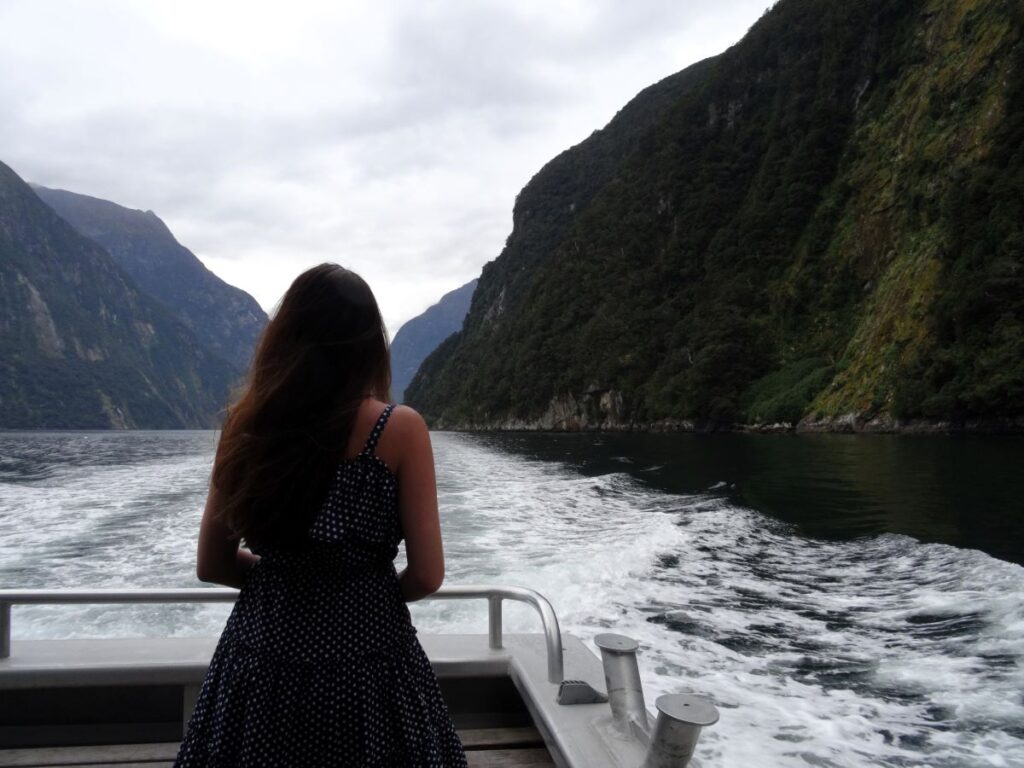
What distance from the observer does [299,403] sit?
142cm

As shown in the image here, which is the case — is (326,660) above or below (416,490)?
below

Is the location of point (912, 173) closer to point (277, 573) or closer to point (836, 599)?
point (836, 599)

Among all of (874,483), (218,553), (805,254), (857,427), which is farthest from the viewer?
(805,254)

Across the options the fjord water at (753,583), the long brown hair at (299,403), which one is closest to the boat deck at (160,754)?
the long brown hair at (299,403)

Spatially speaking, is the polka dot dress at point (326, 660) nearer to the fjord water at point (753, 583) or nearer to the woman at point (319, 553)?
the woman at point (319, 553)

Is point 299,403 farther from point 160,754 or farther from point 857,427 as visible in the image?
point 857,427

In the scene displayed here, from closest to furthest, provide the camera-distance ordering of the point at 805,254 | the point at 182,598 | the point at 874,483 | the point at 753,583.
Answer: the point at 182,598, the point at 753,583, the point at 874,483, the point at 805,254

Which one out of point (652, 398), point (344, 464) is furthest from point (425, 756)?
point (652, 398)

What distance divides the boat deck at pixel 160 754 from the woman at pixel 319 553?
3.88 feet

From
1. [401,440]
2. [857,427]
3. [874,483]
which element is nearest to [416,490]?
[401,440]

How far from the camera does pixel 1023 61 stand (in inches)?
1747

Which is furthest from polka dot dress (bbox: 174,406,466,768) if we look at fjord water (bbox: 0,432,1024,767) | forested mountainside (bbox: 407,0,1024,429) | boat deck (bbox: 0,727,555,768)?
forested mountainside (bbox: 407,0,1024,429)

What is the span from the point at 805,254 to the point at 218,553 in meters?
77.4

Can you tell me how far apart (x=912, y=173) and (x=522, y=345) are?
66.1 metres
